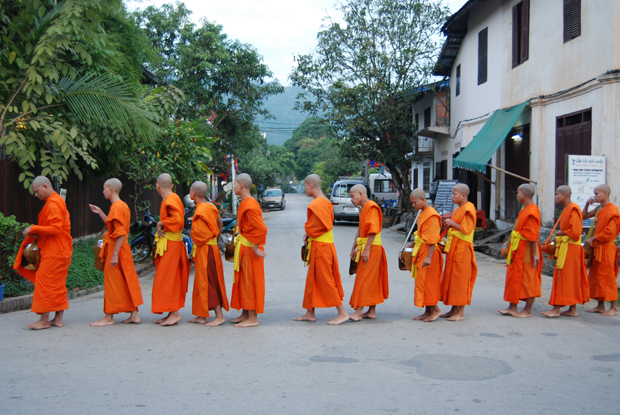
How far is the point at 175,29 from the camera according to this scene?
21.2 meters

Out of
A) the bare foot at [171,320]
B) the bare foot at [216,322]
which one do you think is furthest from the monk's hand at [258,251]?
the bare foot at [171,320]

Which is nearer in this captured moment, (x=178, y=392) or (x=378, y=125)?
(x=178, y=392)

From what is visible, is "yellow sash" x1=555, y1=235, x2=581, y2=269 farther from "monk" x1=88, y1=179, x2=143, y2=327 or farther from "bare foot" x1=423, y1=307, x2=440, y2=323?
"monk" x1=88, y1=179, x2=143, y2=327

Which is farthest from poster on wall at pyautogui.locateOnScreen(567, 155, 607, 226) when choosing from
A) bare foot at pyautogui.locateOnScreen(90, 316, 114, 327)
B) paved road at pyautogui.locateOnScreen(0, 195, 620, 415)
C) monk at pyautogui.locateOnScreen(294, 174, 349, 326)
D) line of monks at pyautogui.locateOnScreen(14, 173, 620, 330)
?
bare foot at pyautogui.locateOnScreen(90, 316, 114, 327)

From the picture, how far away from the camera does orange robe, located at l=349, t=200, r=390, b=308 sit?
6066mm

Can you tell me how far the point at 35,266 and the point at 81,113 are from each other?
303 centimetres

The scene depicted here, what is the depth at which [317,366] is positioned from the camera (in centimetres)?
455

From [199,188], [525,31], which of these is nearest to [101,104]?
[199,188]

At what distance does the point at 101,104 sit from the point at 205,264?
364cm

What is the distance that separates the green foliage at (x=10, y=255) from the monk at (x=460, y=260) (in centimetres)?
557

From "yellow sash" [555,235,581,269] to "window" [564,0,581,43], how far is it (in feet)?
21.4

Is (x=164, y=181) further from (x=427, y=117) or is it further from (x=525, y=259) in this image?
(x=427, y=117)

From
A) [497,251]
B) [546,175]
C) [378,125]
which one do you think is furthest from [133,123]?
[378,125]

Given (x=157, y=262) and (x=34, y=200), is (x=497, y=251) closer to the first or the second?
(x=157, y=262)
